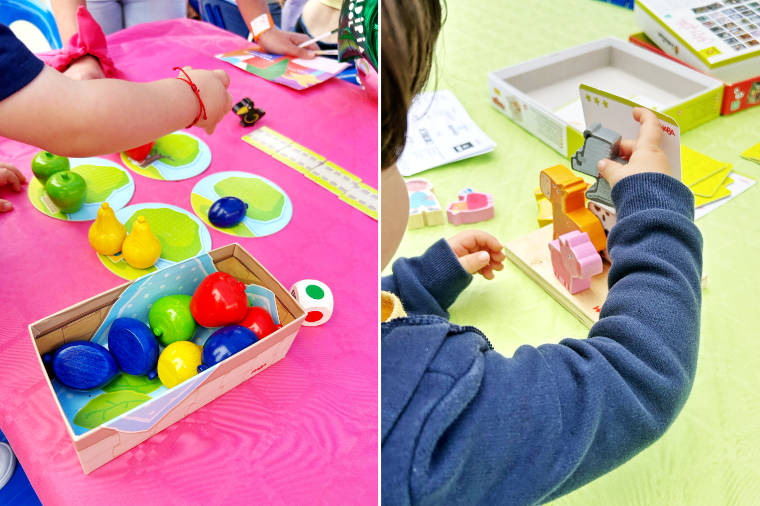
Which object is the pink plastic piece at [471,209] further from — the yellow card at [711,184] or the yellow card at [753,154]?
the yellow card at [753,154]

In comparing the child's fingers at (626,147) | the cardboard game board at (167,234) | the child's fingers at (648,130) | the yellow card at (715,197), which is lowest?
the yellow card at (715,197)

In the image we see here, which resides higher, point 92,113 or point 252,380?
point 92,113

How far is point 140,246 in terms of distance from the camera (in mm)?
624

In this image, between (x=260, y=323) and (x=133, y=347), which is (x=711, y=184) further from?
(x=133, y=347)

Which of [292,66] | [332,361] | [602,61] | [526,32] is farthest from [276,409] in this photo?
[526,32]

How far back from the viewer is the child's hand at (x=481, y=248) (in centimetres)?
70

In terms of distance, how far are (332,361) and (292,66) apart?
0.62 meters

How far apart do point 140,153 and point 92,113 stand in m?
0.17

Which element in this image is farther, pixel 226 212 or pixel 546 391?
pixel 226 212

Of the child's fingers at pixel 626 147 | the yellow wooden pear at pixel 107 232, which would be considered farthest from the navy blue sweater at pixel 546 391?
the yellow wooden pear at pixel 107 232

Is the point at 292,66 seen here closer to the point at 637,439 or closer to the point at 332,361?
the point at 332,361

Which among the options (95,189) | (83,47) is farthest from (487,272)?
(83,47)

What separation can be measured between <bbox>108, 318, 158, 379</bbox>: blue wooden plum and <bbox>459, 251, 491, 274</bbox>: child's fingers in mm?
328

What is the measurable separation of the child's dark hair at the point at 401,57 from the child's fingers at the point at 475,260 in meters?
0.27
